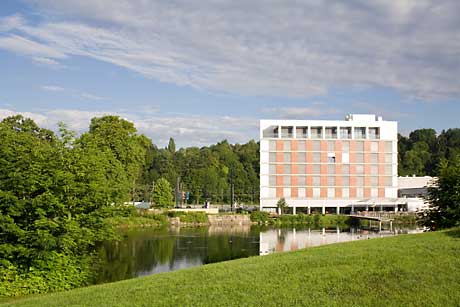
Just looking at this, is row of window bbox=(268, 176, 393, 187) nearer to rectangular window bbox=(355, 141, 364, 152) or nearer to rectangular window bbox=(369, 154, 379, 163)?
rectangular window bbox=(369, 154, 379, 163)

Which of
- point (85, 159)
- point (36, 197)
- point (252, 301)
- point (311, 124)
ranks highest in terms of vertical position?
point (311, 124)

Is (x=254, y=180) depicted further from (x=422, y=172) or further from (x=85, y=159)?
(x=85, y=159)

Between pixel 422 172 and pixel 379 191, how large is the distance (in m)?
36.7

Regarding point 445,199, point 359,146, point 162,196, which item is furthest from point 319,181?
point 445,199

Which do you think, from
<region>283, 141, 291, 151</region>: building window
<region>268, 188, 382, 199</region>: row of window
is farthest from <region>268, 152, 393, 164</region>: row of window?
<region>268, 188, 382, 199</region>: row of window

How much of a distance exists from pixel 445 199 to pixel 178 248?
920 inches

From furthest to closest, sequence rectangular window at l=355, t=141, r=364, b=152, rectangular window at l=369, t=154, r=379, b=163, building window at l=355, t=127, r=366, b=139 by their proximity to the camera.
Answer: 1. building window at l=355, t=127, r=366, b=139
2. rectangular window at l=369, t=154, r=379, b=163
3. rectangular window at l=355, t=141, r=364, b=152

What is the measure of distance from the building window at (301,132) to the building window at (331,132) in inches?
136

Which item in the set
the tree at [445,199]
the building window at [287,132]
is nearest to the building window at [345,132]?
the building window at [287,132]

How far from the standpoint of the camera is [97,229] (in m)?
24.5

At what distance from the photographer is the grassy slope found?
1185 centimetres

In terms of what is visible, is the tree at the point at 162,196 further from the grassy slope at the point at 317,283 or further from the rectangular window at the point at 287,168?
the grassy slope at the point at 317,283

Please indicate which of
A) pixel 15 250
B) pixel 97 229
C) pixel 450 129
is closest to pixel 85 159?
pixel 97 229

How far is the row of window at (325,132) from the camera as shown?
283 ft
